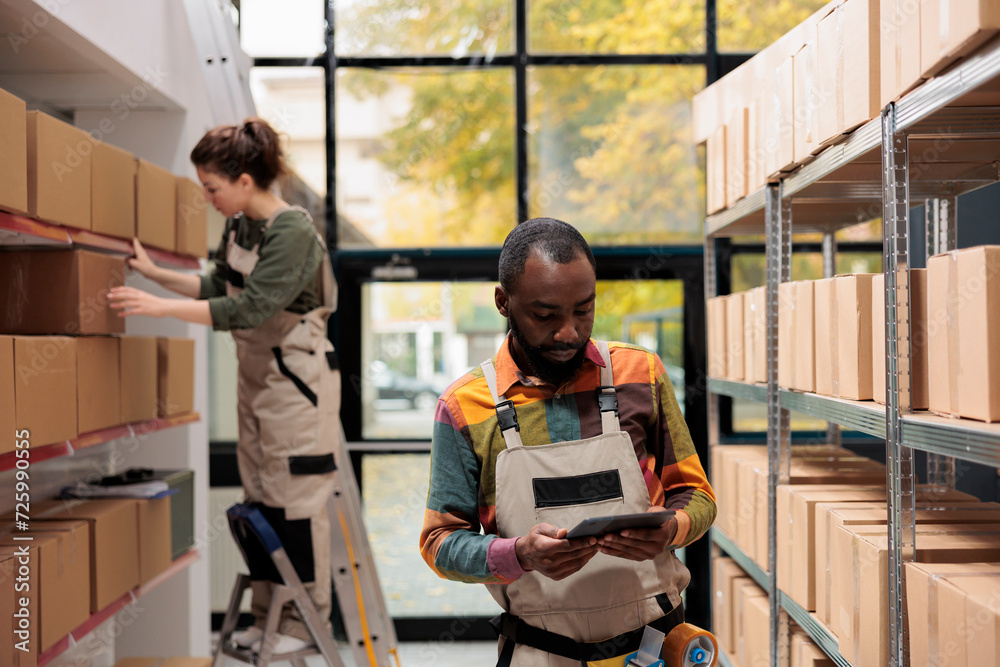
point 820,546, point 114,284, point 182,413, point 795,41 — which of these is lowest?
point 820,546

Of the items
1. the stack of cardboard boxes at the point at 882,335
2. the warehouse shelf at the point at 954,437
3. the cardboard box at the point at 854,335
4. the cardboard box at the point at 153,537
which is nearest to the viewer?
the warehouse shelf at the point at 954,437

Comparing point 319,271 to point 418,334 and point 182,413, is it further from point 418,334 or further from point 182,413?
point 418,334

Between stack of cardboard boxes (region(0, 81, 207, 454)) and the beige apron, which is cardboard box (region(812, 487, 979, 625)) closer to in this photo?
the beige apron

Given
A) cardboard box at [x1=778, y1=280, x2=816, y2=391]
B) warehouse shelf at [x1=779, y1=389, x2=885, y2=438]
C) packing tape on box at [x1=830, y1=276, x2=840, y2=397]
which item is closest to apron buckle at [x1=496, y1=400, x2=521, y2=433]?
warehouse shelf at [x1=779, y1=389, x2=885, y2=438]

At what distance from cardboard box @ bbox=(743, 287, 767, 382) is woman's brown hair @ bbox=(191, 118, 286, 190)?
1.69 m

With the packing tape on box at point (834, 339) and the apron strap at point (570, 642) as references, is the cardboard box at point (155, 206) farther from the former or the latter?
the packing tape on box at point (834, 339)

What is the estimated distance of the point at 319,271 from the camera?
2.70 m

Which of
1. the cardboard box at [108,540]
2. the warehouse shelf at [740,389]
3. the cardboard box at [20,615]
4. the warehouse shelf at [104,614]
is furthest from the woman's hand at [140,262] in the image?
the warehouse shelf at [740,389]

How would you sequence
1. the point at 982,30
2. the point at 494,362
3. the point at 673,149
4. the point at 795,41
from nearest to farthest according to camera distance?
the point at 982,30 → the point at 494,362 → the point at 795,41 → the point at 673,149

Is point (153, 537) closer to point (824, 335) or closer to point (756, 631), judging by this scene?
point (756, 631)

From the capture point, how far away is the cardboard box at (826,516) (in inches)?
81.3

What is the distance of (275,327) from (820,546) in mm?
1753

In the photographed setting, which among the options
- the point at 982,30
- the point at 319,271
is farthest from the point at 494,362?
the point at 319,271

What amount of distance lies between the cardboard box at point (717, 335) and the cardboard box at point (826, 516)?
3.04 ft
